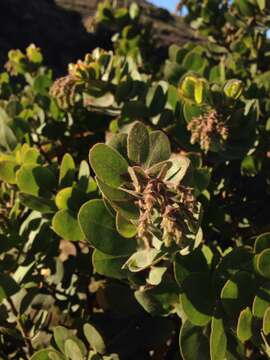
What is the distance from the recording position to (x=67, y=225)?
1381 millimetres

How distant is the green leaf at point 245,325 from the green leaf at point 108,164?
0.38 meters

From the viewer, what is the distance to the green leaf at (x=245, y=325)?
1078 mm

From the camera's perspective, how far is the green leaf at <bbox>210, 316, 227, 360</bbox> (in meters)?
1.11

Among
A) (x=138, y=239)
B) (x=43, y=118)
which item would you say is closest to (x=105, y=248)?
(x=138, y=239)

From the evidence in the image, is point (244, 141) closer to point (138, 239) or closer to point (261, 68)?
point (138, 239)

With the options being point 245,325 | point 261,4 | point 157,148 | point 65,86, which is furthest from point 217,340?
point 261,4

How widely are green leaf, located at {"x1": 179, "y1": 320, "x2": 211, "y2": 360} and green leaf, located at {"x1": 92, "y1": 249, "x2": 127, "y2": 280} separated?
8.1 inches

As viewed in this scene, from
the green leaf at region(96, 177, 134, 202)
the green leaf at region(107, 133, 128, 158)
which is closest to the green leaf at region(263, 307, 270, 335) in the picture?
the green leaf at region(96, 177, 134, 202)

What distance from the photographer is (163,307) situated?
4.33 ft

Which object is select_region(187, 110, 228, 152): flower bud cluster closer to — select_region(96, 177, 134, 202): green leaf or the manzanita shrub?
the manzanita shrub

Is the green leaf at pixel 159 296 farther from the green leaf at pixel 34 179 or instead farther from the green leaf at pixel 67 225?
the green leaf at pixel 34 179

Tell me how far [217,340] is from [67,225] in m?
0.50

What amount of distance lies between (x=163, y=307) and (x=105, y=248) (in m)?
0.25

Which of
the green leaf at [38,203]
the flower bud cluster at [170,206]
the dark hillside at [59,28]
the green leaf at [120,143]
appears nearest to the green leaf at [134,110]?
the green leaf at [38,203]
